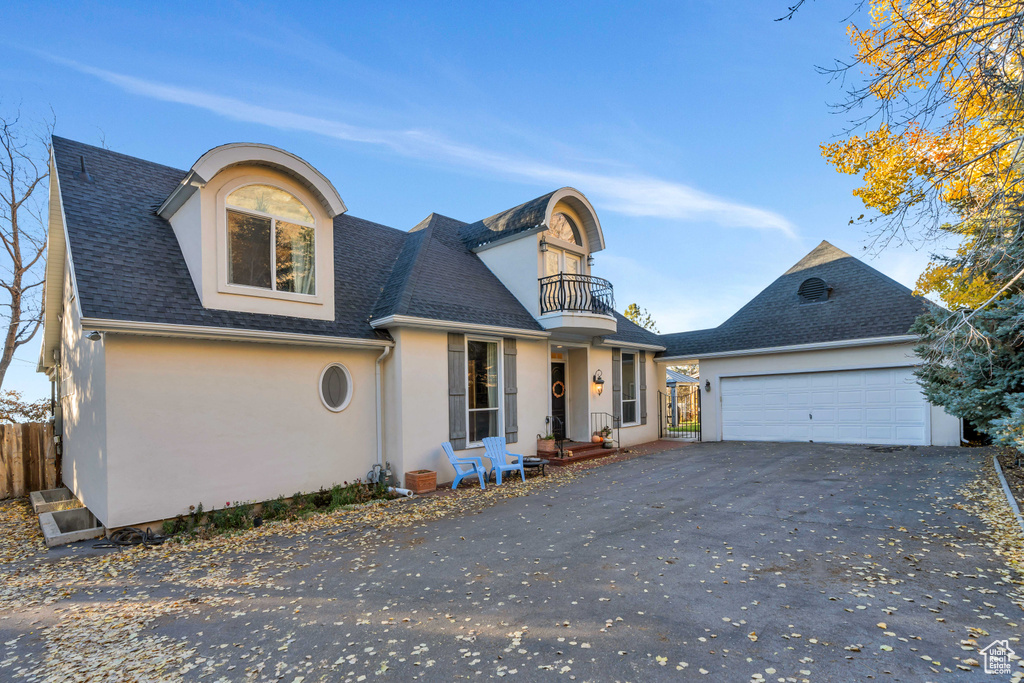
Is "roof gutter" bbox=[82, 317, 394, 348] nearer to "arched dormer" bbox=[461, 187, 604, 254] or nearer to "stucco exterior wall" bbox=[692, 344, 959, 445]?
"arched dormer" bbox=[461, 187, 604, 254]

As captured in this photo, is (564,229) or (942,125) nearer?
(942,125)

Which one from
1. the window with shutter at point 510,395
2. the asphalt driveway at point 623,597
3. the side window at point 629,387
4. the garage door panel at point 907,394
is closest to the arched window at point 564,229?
the window with shutter at point 510,395

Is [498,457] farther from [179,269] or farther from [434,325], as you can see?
[179,269]

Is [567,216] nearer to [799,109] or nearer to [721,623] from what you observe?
[799,109]

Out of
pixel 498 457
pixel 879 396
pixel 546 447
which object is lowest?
pixel 546 447

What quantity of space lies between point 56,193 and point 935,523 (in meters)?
14.3

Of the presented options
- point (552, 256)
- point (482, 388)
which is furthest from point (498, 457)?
point (552, 256)

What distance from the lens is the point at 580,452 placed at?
12.1 m

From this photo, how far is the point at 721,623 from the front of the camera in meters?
3.65

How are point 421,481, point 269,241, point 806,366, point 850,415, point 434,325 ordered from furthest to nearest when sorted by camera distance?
point 806,366 → point 850,415 → point 434,325 → point 421,481 → point 269,241

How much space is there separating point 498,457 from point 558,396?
4008mm

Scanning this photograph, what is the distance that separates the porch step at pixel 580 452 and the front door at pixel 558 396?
0.69m

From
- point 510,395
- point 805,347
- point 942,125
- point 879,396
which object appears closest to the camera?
point 942,125

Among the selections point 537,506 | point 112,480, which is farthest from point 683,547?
point 112,480
